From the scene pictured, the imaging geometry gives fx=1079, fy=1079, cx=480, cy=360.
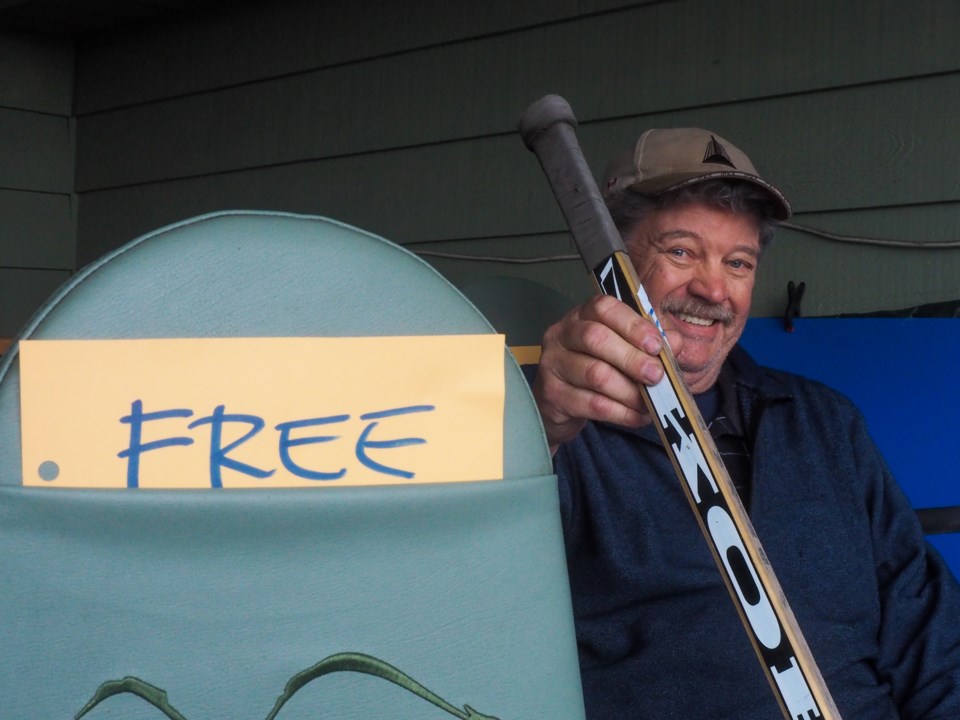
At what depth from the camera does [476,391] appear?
2.01 ft

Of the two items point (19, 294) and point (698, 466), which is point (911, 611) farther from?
point (19, 294)

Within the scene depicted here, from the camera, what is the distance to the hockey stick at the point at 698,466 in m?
0.71

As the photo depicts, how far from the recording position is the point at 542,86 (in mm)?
2344

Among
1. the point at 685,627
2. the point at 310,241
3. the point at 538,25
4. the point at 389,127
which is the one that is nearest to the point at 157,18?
the point at 389,127

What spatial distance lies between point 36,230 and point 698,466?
2.97 m

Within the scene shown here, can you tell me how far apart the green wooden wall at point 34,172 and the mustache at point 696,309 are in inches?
89.9

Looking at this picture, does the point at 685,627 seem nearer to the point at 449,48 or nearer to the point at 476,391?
the point at 476,391

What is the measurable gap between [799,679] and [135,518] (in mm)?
437

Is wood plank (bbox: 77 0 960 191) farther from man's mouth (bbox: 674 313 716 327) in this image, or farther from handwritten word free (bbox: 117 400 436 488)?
handwritten word free (bbox: 117 400 436 488)

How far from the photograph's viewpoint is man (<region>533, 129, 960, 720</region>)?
125cm

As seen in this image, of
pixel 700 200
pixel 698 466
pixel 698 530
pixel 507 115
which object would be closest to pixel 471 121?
pixel 507 115

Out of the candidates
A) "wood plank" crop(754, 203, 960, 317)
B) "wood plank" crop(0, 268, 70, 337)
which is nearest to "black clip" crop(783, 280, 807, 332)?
"wood plank" crop(754, 203, 960, 317)

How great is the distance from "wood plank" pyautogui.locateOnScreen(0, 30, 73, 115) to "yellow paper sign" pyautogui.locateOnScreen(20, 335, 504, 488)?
9.97 feet

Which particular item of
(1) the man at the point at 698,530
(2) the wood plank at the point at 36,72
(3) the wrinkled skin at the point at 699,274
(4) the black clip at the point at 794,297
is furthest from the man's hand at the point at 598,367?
(2) the wood plank at the point at 36,72
